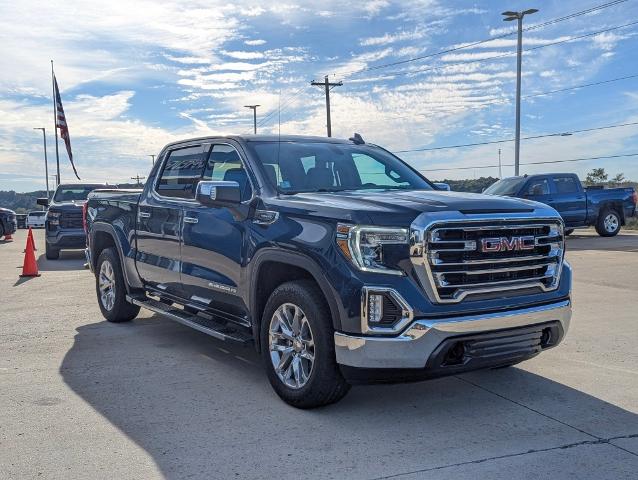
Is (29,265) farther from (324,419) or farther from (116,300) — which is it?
(324,419)

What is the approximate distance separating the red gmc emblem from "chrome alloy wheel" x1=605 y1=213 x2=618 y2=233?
17.8m

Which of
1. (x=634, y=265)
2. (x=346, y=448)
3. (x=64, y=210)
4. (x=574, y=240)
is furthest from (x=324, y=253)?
(x=574, y=240)

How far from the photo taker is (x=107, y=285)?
26.4ft

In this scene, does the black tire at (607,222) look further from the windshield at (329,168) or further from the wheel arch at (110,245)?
the wheel arch at (110,245)

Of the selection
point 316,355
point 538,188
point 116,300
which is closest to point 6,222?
point 538,188

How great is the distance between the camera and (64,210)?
1552 cm

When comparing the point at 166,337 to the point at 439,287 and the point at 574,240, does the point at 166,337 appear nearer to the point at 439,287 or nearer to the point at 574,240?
the point at 439,287

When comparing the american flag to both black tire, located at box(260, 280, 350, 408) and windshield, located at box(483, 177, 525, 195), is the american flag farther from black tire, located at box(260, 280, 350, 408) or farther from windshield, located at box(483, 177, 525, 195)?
black tire, located at box(260, 280, 350, 408)

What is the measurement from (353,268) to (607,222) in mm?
18683

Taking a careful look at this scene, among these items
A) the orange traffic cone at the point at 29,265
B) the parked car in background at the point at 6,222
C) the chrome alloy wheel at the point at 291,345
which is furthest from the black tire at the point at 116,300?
the parked car in background at the point at 6,222

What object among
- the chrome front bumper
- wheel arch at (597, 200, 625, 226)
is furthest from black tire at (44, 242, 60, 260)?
wheel arch at (597, 200, 625, 226)

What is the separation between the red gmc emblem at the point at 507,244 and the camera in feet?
14.5

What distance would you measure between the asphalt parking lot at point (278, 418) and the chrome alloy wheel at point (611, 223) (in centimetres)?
1488

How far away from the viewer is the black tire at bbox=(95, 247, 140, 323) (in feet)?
25.1
